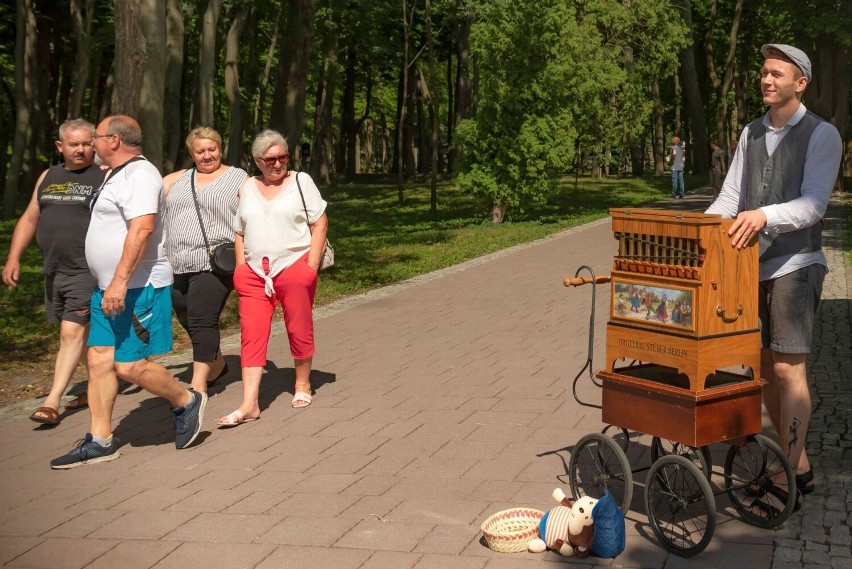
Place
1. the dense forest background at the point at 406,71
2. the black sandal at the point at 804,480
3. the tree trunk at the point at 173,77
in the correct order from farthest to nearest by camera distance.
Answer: the dense forest background at the point at 406,71, the tree trunk at the point at 173,77, the black sandal at the point at 804,480

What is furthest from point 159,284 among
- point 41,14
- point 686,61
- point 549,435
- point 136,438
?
point 686,61

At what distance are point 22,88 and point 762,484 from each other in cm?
2451

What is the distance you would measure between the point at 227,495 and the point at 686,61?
1592 inches

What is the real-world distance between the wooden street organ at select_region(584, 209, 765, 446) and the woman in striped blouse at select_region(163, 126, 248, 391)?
3.66 meters

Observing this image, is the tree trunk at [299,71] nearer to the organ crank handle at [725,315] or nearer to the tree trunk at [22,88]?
the tree trunk at [22,88]

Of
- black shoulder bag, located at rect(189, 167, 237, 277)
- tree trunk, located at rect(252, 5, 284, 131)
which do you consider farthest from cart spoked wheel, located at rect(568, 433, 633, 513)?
tree trunk, located at rect(252, 5, 284, 131)

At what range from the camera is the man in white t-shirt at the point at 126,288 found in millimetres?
6668

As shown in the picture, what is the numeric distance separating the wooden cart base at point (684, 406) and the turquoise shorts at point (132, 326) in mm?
2819

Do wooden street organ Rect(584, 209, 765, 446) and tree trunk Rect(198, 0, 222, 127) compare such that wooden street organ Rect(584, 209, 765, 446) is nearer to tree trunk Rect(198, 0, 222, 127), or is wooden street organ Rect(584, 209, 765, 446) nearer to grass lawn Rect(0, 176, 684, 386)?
grass lawn Rect(0, 176, 684, 386)

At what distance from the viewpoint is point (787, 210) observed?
16.3 feet

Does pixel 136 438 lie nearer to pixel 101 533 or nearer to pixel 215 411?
pixel 215 411

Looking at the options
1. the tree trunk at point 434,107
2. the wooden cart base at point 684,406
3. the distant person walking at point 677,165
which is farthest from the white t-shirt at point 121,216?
the distant person walking at point 677,165

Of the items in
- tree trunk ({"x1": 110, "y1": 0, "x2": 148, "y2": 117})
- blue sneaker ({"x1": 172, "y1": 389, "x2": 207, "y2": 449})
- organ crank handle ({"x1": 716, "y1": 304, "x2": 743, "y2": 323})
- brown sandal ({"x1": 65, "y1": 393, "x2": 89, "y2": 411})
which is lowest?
brown sandal ({"x1": 65, "y1": 393, "x2": 89, "y2": 411})

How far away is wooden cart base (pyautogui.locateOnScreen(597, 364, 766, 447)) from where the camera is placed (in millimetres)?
4832
